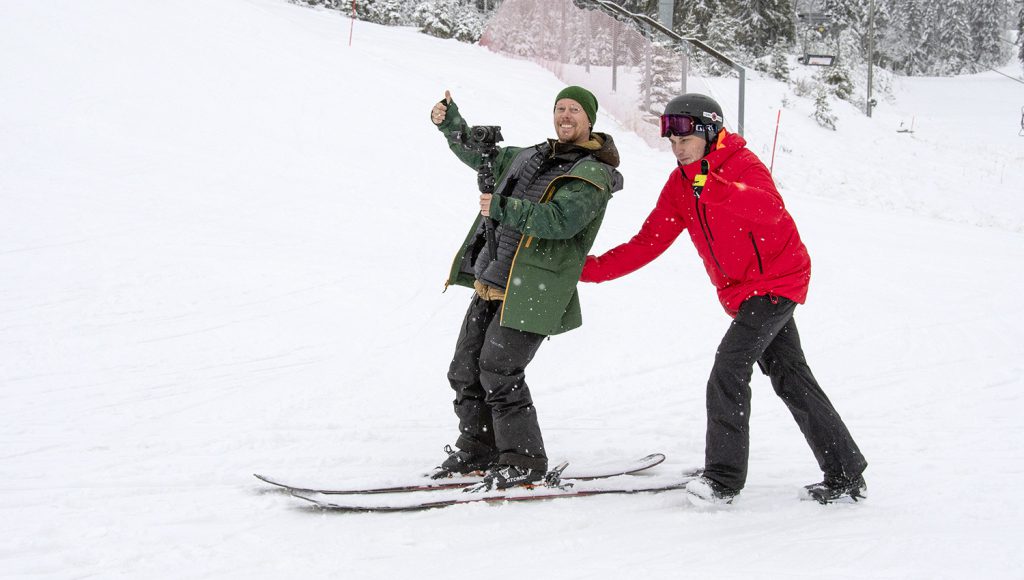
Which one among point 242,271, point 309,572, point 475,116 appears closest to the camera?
point 309,572

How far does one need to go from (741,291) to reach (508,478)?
1.33 m

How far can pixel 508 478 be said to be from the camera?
350cm

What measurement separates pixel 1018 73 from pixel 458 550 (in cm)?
6444

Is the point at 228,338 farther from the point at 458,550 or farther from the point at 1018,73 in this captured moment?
the point at 1018,73

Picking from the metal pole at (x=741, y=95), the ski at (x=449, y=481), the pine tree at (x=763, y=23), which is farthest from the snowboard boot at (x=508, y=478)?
the pine tree at (x=763, y=23)

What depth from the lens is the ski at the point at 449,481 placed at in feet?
11.4

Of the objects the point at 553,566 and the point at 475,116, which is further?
the point at 475,116

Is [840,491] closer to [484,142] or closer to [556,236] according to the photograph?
[556,236]

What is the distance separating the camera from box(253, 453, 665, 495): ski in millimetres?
3477

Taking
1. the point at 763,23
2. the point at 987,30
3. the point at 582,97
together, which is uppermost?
the point at 987,30

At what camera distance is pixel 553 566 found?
2902 mm

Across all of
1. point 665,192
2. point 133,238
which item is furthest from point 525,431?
point 133,238

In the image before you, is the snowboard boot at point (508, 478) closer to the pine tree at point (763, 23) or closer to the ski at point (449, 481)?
the ski at point (449, 481)

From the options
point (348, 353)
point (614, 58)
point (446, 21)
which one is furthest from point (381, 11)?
point (348, 353)
